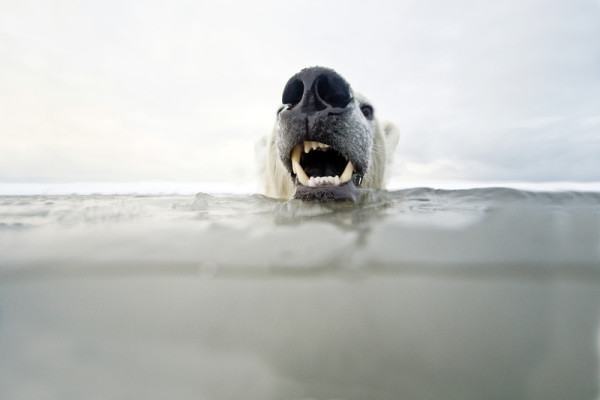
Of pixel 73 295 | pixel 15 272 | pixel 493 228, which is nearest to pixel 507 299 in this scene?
pixel 493 228

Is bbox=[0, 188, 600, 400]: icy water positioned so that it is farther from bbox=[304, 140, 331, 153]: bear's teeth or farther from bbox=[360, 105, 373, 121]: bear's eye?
bbox=[360, 105, 373, 121]: bear's eye

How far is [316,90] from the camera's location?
8.11ft

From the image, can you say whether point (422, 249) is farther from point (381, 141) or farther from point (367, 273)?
point (381, 141)

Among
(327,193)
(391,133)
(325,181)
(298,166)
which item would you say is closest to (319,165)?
(298,166)

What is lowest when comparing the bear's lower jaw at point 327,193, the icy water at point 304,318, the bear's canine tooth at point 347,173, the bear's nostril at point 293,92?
the icy water at point 304,318

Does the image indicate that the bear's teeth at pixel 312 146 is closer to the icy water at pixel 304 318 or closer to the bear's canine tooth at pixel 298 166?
the bear's canine tooth at pixel 298 166

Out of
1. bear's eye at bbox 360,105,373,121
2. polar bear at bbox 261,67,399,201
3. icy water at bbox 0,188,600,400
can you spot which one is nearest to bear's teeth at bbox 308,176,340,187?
polar bear at bbox 261,67,399,201

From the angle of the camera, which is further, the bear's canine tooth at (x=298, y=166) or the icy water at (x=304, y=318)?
the bear's canine tooth at (x=298, y=166)

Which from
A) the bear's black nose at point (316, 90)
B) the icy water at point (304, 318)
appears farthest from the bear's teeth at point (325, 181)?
the icy water at point (304, 318)

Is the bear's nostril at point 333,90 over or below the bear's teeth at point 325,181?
over

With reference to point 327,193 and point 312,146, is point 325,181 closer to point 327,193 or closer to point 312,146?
point 327,193

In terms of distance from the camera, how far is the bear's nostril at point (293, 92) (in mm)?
2475

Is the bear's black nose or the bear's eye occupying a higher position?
the bear's eye

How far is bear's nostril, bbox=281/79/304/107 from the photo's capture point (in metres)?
2.47
